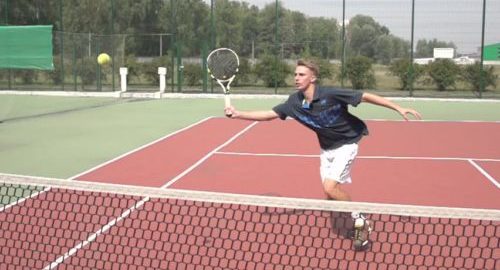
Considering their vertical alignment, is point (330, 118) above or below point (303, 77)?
below

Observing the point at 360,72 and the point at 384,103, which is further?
the point at 360,72

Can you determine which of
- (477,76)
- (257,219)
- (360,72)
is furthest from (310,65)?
(360,72)

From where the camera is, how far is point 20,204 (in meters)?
5.51

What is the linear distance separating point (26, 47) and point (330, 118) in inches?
436

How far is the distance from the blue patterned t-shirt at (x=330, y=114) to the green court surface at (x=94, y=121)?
13.0 ft

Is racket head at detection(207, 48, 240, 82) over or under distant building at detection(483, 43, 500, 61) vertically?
under

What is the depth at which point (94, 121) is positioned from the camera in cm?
1303

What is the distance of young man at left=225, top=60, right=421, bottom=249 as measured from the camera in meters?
4.38

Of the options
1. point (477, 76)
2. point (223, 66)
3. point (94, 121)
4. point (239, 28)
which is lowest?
point (94, 121)

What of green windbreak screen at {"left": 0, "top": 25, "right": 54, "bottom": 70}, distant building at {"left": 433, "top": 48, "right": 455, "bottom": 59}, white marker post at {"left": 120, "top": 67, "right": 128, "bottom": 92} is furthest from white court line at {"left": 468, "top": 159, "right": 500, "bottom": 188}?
white marker post at {"left": 120, "top": 67, "right": 128, "bottom": 92}

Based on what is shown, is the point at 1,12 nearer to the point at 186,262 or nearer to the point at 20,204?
the point at 20,204

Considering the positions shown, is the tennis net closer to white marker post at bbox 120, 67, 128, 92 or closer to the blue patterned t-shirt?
the blue patterned t-shirt

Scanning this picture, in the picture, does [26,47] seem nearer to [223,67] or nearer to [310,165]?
[310,165]

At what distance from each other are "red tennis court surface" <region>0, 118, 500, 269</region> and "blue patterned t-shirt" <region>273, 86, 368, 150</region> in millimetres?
714
